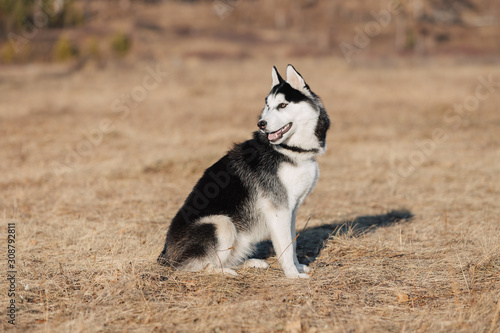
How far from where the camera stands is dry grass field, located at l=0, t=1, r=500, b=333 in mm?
3881

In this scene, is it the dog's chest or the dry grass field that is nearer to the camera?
the dry grass field

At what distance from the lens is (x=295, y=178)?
470 cm

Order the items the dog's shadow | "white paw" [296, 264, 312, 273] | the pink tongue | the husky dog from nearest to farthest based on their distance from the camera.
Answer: the husky dog
the pink tongue
"white paw" [296, 264, 312, 273]
the dog's shadow

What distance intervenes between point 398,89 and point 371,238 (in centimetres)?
1748

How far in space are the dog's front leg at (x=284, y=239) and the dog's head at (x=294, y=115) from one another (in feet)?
2.55

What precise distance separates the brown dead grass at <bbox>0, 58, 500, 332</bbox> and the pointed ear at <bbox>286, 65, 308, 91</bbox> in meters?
2.01

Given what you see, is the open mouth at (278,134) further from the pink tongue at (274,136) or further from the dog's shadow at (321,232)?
the dog's shadow at (321,232)

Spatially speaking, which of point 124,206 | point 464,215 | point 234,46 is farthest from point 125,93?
point 234,46

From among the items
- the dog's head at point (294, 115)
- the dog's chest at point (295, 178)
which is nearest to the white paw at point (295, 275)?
the dog's chest at point (295, 178)

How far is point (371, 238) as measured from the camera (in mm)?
5922

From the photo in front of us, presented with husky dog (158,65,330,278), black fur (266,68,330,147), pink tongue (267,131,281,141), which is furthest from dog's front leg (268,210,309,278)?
black fur (266,68,330,147)

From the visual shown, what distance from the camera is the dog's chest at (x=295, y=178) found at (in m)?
4.70

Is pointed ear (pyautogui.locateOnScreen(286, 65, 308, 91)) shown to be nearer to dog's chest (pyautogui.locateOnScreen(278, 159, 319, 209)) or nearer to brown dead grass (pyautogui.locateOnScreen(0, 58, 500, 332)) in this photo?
dog's chest (pyautogui.locateOnScreen(278, 159, 319, 209))

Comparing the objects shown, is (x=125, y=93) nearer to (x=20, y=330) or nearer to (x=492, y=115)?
(x=492, y=115)
